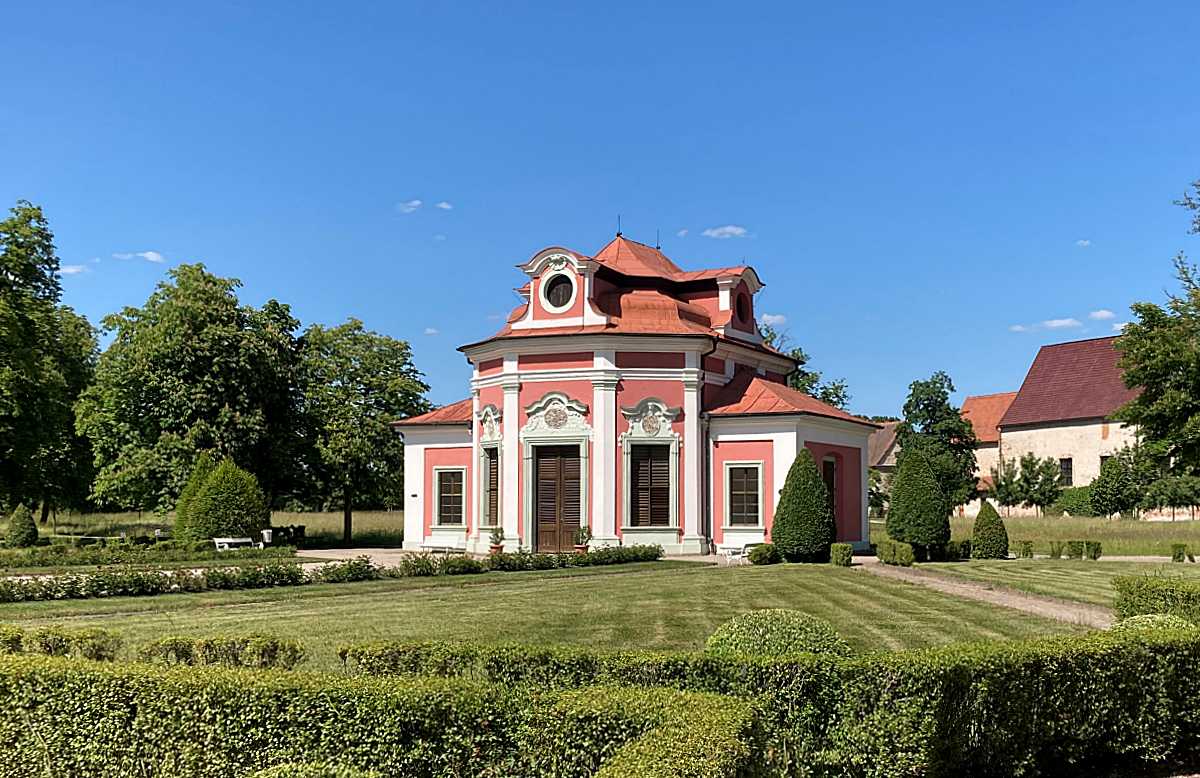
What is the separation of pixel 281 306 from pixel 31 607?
86.8 ft

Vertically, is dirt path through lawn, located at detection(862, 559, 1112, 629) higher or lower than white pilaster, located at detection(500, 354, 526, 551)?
lower

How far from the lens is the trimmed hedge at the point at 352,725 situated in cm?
696

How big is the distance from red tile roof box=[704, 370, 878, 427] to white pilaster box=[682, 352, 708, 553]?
2.43 ft

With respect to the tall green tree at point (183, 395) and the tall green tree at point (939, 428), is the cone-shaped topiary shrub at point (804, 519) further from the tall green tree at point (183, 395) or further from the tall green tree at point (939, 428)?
the tall green tree at point (939, 428)

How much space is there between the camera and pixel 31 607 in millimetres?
17031

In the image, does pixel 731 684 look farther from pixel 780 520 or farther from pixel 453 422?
pixel 453 422

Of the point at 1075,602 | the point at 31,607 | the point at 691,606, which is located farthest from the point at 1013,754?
the point at 31,607

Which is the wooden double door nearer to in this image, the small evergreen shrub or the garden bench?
the small evergreen shrub

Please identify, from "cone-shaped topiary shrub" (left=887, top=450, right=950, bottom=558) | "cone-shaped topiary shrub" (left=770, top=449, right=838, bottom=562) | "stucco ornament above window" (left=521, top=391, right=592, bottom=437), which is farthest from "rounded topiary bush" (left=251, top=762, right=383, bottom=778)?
"stucco ornament above window" (left=521, top=391, right=592, bottom=437)

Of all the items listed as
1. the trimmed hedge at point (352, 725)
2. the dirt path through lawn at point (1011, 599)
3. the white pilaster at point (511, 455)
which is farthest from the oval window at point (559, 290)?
the trimmed hedge at point (352, 725)

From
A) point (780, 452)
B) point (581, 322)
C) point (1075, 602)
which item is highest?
point (581, 322)

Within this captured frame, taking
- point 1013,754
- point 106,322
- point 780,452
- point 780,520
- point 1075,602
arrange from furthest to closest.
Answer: point 106,322 → point 780,452 → point 780,520 → point 1075,602 → point 1013,754

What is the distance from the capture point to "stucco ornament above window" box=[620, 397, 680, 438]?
3136cm

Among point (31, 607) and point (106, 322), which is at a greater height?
point (106, 322)
